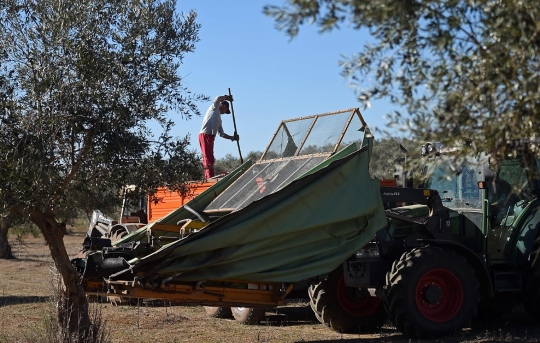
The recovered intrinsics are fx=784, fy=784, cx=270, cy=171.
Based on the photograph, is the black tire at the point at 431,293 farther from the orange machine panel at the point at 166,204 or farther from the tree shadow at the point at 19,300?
the tree shadow at the point at 19,300

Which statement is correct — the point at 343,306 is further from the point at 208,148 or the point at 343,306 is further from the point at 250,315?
the point at 208,148

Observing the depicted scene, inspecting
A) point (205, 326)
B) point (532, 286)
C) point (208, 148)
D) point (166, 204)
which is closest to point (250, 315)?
point (205, 326)

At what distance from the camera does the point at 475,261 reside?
33.1 feet

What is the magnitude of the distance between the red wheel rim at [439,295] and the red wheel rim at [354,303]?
48.7 inches

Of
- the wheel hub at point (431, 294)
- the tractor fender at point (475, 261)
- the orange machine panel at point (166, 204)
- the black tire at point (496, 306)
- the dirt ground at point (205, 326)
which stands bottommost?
the dirt ground at point (205, 326)

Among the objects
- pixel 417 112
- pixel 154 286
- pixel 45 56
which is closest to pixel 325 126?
pixel 154 286

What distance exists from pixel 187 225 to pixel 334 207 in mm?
1742

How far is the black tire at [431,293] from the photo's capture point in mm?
9492

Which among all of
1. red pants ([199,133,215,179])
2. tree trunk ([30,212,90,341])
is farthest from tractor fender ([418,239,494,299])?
red pants ([199,133,215,179])

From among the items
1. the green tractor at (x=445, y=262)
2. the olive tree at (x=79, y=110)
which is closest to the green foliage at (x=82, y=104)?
the olive tree at (x=79, y=110)

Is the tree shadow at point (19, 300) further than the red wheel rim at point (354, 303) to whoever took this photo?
Yes

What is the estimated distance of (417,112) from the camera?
532 centimetres

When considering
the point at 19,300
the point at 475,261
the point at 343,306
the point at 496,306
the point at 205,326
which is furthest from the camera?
the point at 19,300

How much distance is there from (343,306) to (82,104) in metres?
4.73
